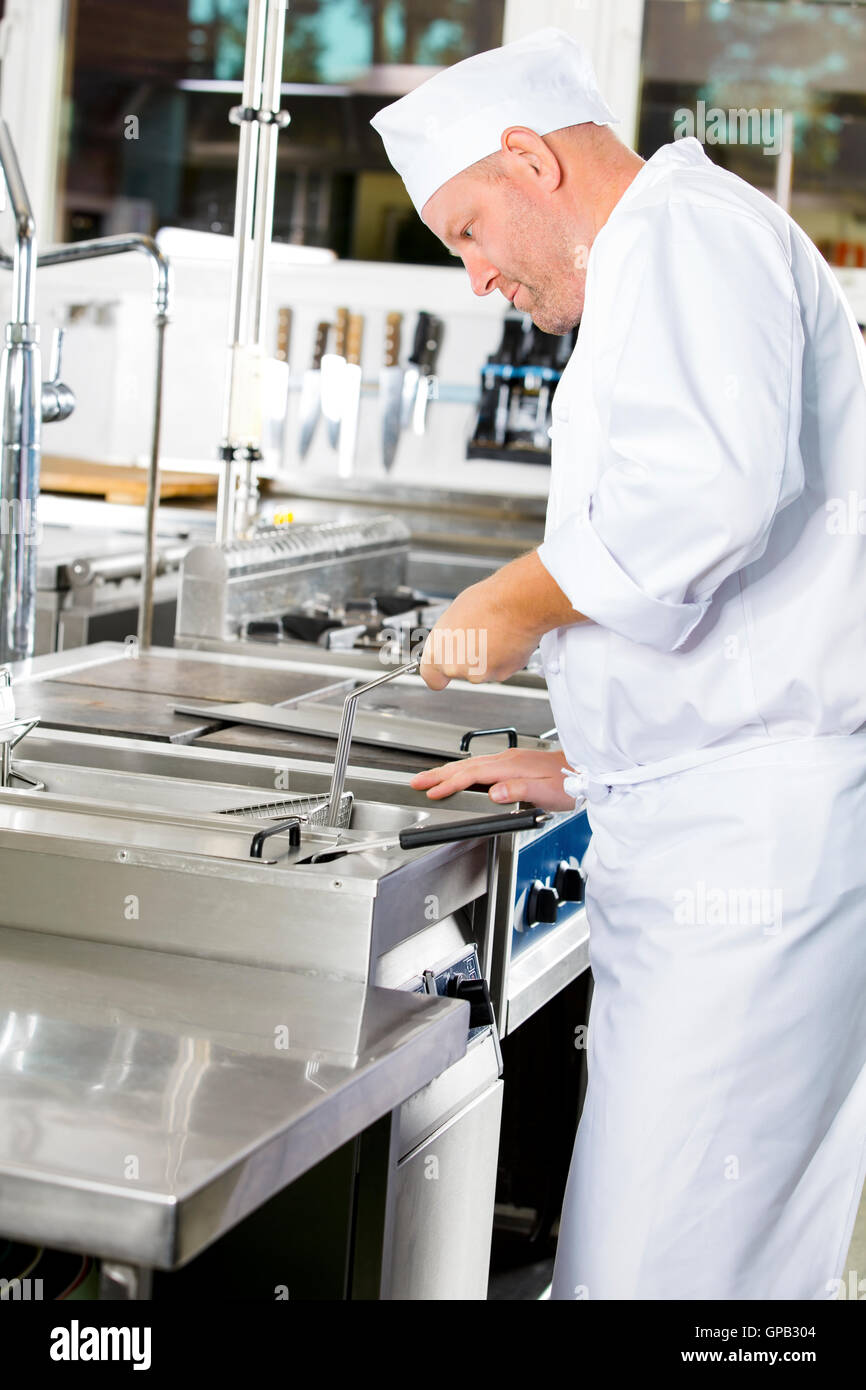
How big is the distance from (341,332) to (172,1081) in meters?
3.90

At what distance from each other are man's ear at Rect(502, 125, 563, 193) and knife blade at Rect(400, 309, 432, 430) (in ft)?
10.5

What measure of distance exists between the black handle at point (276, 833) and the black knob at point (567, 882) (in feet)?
1.74

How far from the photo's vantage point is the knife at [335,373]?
4.65 meters

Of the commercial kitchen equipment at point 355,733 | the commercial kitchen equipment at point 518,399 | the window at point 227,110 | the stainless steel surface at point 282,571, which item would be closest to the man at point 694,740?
the commercial kitchen equipment at point 355,733

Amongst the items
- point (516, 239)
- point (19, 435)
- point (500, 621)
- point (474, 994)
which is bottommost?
point (474, 994)

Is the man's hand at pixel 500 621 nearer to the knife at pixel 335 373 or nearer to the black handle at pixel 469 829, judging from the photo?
the black handle at pixel 469 829

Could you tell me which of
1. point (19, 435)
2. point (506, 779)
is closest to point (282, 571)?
point (19, 435)

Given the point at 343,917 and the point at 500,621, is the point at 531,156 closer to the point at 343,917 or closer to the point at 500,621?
the point at 500,621

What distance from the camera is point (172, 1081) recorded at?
3.34 ft

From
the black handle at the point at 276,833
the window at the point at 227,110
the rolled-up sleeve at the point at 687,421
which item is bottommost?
the black handle at the point at 276,833

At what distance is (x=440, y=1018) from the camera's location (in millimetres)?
1174

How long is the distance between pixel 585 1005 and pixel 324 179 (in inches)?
138

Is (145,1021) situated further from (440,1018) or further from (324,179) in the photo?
(324,179)

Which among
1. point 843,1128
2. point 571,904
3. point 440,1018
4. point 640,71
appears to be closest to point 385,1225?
point 440,1018
